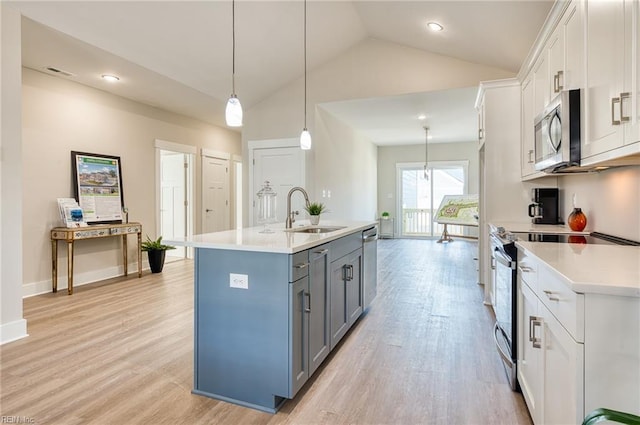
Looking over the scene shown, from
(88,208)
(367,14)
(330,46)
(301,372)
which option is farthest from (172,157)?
(301,372)

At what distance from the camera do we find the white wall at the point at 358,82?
4539 millimetres

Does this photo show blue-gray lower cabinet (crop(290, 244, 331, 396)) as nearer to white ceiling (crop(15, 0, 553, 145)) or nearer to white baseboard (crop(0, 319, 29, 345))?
white baseboard (crop(0, 319, 29, 345))

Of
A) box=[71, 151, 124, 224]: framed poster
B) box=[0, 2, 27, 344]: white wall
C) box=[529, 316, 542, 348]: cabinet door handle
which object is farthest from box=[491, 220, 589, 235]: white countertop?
box=[71, 151, 124, 224]: framed poster

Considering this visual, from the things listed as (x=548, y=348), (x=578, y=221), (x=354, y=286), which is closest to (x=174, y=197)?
(x=354, y=286)

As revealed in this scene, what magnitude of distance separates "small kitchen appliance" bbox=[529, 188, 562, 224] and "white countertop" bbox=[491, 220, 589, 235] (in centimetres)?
10

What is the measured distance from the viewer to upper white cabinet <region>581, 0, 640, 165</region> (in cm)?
142

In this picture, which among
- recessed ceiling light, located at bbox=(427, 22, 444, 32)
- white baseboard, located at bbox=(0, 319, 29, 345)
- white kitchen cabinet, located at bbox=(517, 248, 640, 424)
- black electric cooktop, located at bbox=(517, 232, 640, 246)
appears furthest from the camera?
recessed ceiling light, located at bbox=(427, 22, 444, 32)

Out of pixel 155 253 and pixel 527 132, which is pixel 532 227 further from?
pixel 155 253

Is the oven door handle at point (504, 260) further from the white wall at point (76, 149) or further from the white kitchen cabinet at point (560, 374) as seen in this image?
the white wall at point (76, 149)

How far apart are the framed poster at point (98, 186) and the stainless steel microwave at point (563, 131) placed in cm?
513

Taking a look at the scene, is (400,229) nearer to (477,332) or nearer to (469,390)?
(477,332)

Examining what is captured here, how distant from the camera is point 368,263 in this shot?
→ 3.49m

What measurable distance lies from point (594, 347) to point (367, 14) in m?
4.17

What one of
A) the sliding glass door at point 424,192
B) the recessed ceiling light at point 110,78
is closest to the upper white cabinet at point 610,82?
the recessed ceiling light at point 110,78
